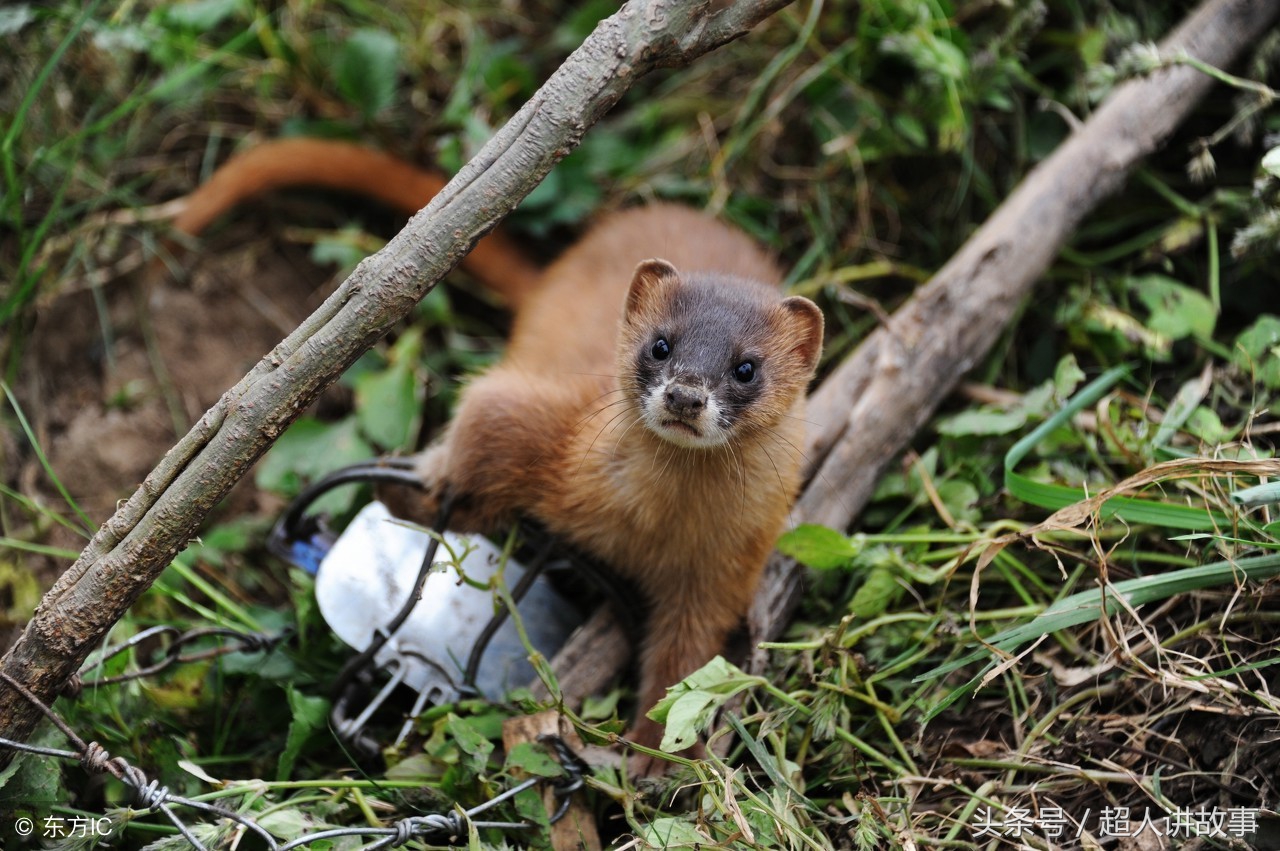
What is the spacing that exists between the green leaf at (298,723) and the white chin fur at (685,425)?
1198 mm

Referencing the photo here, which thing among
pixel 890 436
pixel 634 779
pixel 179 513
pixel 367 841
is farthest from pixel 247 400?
pixel 890 436

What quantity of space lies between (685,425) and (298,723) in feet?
4.28

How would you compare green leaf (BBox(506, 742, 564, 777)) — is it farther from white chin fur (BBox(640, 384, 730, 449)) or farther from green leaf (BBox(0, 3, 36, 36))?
green leaf (BBox(0, 3, 36, 36))

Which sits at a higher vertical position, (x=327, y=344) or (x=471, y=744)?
(x=327, y=344)

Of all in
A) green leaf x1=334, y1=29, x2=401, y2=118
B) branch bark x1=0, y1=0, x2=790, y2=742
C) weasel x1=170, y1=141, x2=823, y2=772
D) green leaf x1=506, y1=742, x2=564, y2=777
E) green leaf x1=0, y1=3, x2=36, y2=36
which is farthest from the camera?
green leaf x1=334, y1=29, x2=401, y2=118

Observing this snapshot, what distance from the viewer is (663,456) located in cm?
291

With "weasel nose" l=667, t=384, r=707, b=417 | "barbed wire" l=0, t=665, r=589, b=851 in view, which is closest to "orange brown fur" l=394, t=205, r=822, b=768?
"weasel nose" l=667, t=384, r=707, b=417

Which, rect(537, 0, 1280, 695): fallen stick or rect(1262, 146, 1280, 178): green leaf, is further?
rect(537, 0, 1280, 695): fallen stick

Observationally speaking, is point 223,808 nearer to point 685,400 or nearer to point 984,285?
point 685,400

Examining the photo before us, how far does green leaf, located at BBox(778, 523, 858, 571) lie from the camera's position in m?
2.86

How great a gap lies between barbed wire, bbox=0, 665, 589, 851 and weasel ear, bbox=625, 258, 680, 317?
4.08ft

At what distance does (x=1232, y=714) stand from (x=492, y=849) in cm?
178

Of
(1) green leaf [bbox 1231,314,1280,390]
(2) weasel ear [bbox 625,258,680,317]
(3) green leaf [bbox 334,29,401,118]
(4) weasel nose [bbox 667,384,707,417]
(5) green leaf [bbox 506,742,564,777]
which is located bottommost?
(5) green leaf [bbox 506,742,564,777]

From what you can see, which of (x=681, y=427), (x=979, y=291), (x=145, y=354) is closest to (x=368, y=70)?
(x=145, y=354)
